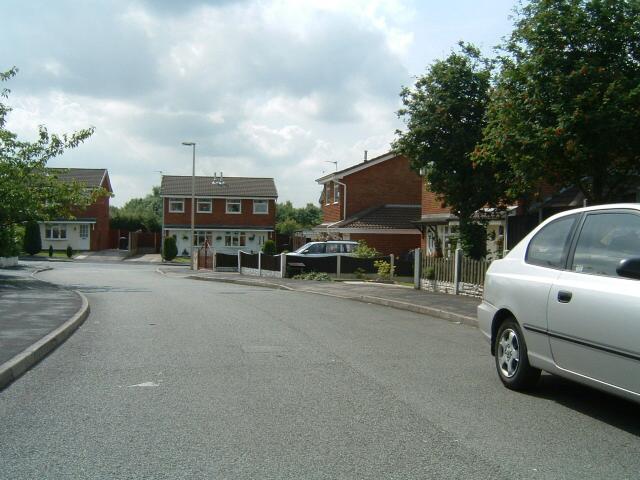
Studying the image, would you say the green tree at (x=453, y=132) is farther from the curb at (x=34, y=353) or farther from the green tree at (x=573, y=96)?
the curb at (x=34, y=353)

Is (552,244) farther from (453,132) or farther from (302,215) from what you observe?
(302,215)

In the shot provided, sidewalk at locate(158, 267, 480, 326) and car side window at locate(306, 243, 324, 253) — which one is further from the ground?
car side window at locate(306, 243, 324, 253)

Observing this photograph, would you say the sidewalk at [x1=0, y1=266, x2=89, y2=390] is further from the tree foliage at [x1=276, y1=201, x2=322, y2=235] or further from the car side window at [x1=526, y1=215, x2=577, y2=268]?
the tree foliage at [x1=276, y1=201, x2=322, y2=235]

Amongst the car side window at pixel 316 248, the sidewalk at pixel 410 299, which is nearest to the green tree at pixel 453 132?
the sidewalk at pixel 410 299

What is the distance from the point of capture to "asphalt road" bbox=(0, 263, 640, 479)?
16.0ft

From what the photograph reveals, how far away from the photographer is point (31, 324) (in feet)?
37.4

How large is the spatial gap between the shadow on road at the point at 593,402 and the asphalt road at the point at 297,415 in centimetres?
2

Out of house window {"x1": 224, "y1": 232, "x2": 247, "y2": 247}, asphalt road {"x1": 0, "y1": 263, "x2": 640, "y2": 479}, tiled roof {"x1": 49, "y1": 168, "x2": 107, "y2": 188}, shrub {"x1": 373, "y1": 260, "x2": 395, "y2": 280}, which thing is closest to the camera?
asphalt road {"x1": 0, "y1": 263, "x2": 640, "y2": 479}

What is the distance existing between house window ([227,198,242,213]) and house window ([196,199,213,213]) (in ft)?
5.05

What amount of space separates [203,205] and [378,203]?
23.6 meters

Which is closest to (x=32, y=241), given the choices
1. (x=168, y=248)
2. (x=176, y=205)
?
(x=168, y=248)

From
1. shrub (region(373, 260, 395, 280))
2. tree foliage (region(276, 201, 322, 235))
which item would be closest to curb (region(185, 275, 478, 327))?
shrub (region(373, 260, 395, 280))

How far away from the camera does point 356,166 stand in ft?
138

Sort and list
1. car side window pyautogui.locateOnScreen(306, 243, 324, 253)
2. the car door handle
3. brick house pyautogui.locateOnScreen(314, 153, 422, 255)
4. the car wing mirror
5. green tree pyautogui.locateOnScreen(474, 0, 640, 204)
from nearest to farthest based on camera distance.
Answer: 1. the car wing mirror
2. the car door handle
3. green tree pyautogui.locateOnScreen(474, 0, 640, 204)
4. car side window pyautogui.locateOnScreen(306, 243, 324, 253)
5. brick house pyautogui.locateOnScreen(314, 153, 422, 255)
